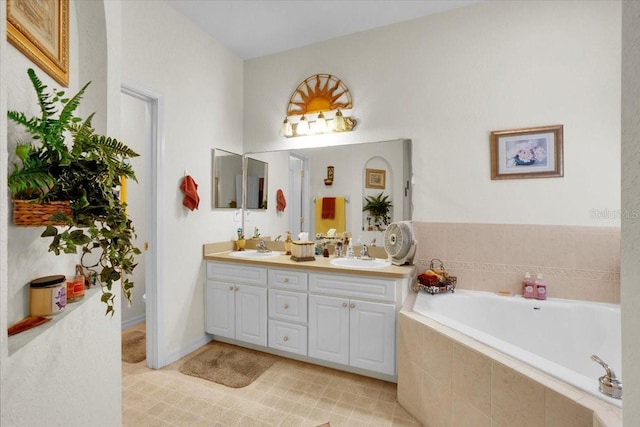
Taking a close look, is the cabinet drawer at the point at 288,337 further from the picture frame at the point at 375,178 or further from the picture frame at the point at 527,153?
the picture frame at the point at 527,153

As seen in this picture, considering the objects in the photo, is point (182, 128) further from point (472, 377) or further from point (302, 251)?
point (472, 377)

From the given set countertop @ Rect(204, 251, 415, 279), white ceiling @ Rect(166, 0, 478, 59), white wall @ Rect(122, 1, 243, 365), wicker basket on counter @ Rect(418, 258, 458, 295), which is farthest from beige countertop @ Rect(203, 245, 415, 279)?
white ceiling @ Rect(166, 0, 478, 59)

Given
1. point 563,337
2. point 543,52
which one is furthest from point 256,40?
point 563,337

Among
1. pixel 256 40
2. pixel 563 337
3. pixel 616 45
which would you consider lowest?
pixel 563 337

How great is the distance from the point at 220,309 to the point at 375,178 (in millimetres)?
1858

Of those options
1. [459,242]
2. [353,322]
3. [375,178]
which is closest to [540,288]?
[459,242]

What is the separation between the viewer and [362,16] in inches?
103

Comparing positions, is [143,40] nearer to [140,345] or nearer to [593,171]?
[140,345]

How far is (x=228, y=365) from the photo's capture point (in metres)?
2.43

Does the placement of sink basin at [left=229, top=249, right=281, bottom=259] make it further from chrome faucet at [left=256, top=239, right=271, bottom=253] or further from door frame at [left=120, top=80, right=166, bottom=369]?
door frame at [left=120, top=80, right=166, bottom=369]

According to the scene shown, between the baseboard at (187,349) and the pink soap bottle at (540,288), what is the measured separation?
2.79 meters

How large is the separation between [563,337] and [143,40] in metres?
3.65

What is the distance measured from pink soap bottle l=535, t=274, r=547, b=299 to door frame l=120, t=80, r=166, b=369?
287 centimetres

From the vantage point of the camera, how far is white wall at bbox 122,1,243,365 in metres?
2.31
